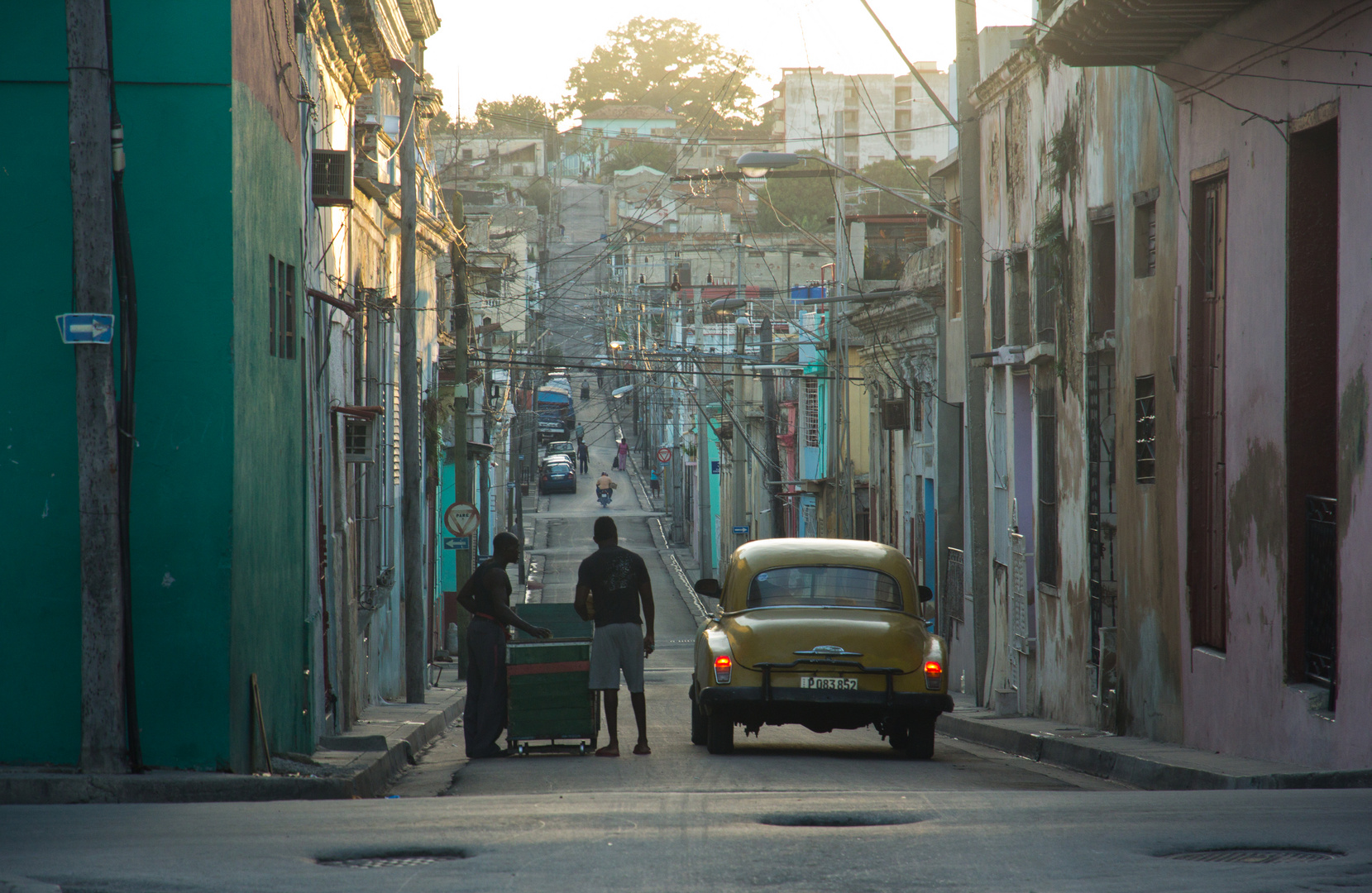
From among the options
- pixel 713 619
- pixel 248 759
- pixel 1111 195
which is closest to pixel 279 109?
pixel 248 759

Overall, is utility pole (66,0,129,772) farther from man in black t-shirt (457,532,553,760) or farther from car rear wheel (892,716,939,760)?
car rear wheel (892,716,939,760)

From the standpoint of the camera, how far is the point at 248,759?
10133 mm

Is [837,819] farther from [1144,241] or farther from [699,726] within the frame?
[1144,241]

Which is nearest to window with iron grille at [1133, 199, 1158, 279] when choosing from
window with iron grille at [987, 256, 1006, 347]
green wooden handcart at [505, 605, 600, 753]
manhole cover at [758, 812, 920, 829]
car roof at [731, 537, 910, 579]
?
car roof at [731, 537, 910, 579]

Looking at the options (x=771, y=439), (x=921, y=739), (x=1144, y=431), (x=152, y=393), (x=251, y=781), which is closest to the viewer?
(x=251, y=781)

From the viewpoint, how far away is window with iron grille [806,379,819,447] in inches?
1766

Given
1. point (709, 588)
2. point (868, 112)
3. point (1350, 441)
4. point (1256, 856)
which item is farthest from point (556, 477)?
point (1256, 856)

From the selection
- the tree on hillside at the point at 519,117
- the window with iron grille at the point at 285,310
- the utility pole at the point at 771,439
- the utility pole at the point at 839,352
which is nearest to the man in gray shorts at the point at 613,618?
the window with iron grille at the point at 285,310

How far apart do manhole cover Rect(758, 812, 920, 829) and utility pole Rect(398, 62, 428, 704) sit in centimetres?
1351

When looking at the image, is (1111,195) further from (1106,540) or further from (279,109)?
(279,109)

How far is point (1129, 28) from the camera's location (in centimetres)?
1249

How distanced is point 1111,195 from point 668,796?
382 inches

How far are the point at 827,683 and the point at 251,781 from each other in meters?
5.04

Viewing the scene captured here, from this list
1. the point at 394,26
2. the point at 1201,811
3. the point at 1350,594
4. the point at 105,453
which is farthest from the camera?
the point at 394,26
